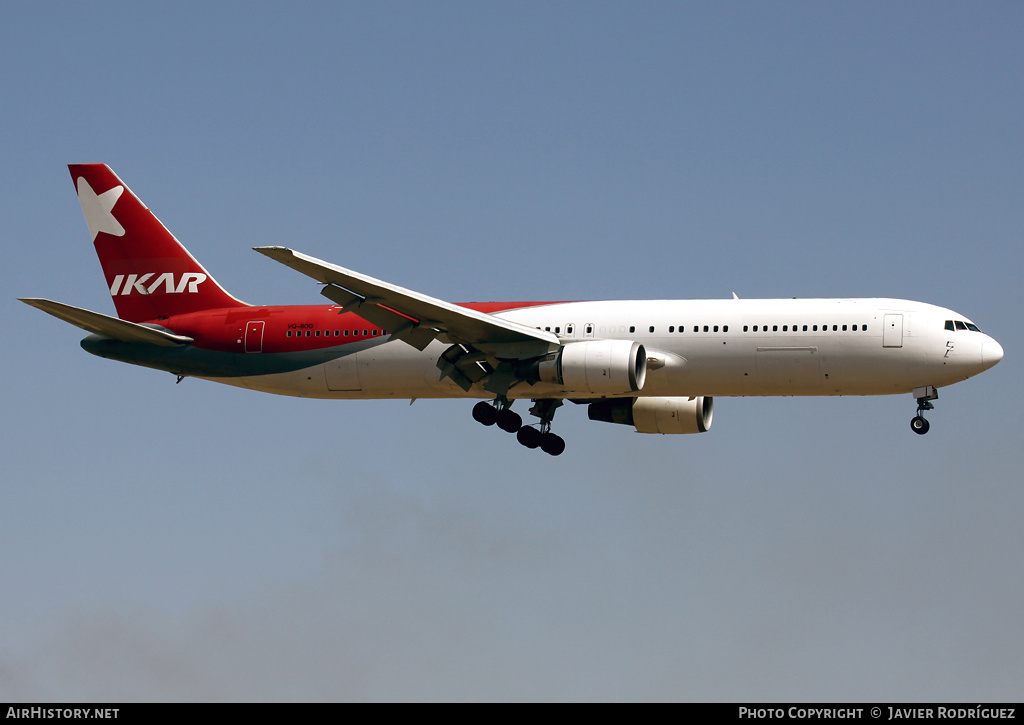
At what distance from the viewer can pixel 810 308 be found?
47188mm

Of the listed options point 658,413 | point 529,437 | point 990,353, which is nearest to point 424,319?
point 529,437

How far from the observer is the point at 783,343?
153 ft

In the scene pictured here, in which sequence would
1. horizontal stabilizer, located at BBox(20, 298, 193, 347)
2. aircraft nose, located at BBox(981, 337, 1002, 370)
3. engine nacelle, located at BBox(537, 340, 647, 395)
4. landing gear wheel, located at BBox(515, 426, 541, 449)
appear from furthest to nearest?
landing gear wheel, located at BBox(515, 426, 541, 449) → horizontal stabilizer, located at BBox(20, 298, 193, 347) → engine nacelle, located at BBox(537, 340, 647, 395) → aircraft nose, located at BBox(981, 337, 1002, 370)

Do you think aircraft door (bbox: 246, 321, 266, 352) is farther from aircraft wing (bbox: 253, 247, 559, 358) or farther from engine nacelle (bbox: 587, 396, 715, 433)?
engine nacelle (bbox: 587, 396, 715, 433)

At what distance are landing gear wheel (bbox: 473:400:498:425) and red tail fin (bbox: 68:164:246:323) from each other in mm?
10313

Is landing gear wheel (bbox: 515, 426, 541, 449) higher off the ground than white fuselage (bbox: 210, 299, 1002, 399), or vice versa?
white fuselage (bbox: 210, 299, 1002, 399)

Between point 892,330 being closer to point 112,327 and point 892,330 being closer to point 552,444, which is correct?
point 552,444

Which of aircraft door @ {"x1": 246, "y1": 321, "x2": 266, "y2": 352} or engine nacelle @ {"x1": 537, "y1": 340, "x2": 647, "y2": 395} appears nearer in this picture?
engine nacelle @ {"x1": 537, "y1": 340, "x2": 647, "y2": 395}

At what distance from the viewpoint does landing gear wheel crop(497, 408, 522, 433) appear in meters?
50.9

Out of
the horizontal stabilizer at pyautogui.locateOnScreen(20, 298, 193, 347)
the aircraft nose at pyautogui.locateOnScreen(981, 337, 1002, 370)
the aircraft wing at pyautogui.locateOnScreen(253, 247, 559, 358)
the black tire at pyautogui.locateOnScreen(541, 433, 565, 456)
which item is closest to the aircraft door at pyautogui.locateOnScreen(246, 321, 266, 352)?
the horizontal stabilizer at pyautogui.locateOnScreen(20, 298, 193, 347)

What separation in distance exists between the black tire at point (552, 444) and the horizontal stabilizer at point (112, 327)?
1341cm
